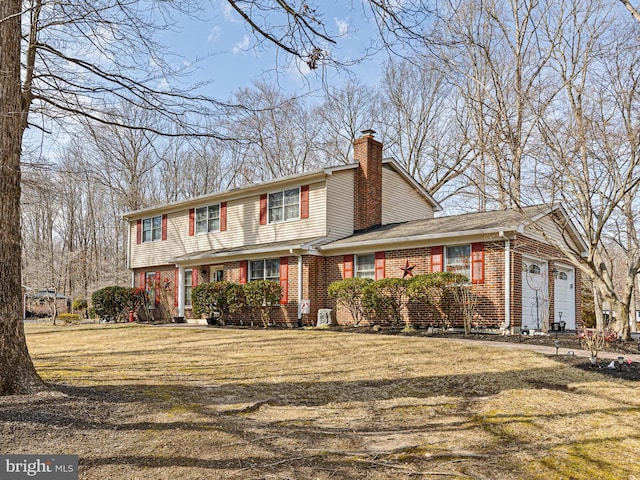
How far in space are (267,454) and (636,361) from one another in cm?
764

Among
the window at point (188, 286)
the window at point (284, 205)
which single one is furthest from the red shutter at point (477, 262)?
the window at point (188, 286)

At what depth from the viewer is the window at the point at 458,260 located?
46.4 ft

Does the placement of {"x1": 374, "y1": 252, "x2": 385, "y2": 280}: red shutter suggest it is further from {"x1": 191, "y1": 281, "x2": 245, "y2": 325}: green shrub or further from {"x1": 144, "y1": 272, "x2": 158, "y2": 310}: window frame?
{"x1": 144, "y1": 272, "x2": 158, "y2": 310}: window frame

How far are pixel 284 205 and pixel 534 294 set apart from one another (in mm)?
8525

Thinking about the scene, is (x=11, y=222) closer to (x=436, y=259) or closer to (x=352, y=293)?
(x=352, y=293)

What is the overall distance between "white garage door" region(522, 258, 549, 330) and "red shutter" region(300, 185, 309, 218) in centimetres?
698

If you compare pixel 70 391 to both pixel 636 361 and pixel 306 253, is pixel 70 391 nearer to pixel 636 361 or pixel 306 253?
pixel 636 361

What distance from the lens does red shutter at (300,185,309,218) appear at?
17.4m

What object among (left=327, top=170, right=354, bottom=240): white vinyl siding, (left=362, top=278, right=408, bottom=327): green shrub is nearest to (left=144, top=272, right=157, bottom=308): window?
(left=327, top=170, right=354, bottom=240): white vinyl siding

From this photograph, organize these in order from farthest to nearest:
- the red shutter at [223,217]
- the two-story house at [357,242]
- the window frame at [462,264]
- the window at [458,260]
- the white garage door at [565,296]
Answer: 1. the red shutter at [223,217]
2. the white garage door at [565,296]
3. the window at [458,260]
4. the window frame at [462,264]
5. the two-story house at [357,242]

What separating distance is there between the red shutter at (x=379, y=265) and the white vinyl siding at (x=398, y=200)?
3.41 meters

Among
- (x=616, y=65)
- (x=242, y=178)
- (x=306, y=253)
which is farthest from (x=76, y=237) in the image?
(x=616, y=65)

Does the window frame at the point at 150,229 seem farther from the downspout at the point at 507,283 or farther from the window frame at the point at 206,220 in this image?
the downspout at the point at 507,283

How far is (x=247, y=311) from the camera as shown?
707 inches
